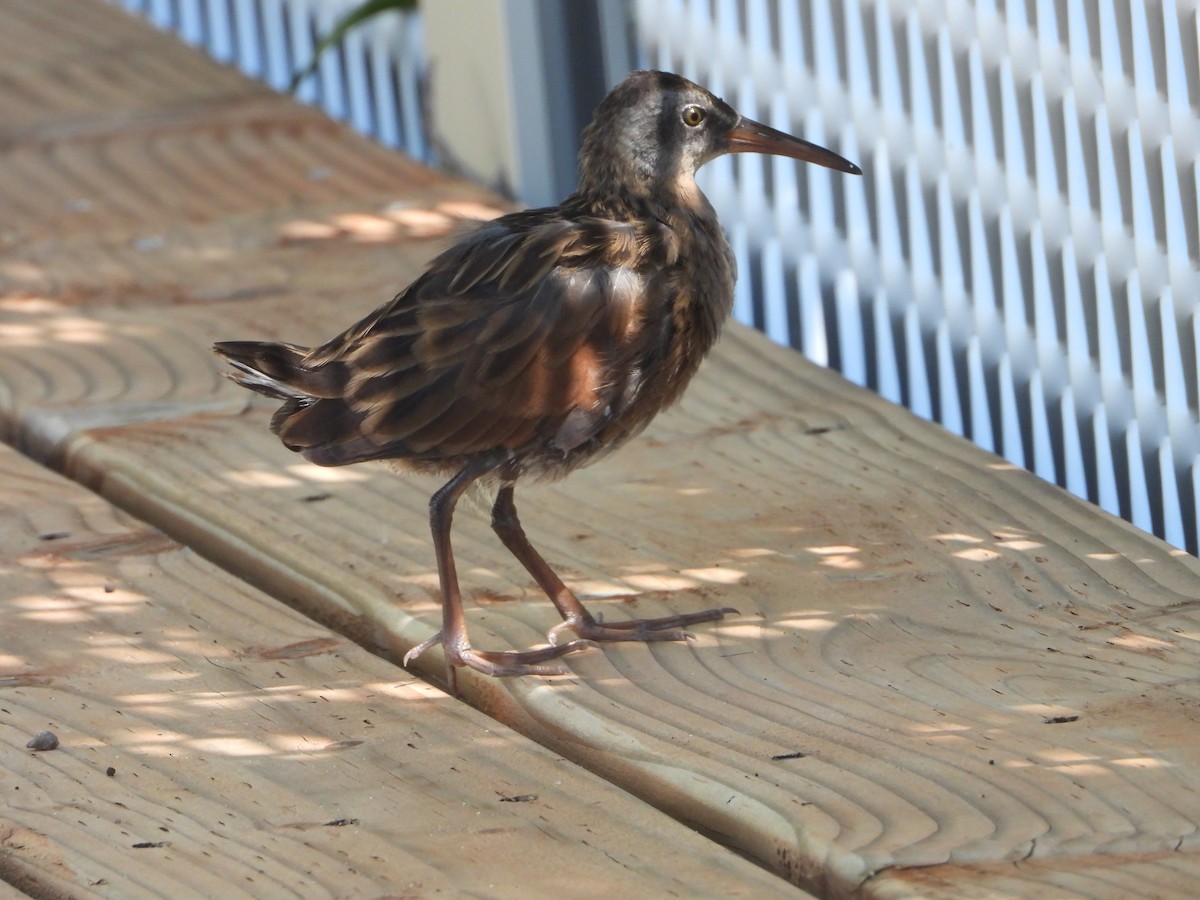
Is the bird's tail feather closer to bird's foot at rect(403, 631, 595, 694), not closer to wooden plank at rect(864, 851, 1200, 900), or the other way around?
bird's foot at rect(403, 631, 595, 694)

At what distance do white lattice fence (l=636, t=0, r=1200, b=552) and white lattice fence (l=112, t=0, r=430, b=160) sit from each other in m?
1.30

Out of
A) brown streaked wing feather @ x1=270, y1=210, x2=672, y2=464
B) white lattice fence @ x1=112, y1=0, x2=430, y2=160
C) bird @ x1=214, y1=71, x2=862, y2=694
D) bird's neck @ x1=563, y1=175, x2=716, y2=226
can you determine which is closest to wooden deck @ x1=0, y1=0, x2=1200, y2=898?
bird @ x1=214, y1=71, x2=862, y2=694

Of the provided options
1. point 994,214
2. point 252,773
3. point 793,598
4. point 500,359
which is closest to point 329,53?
point 994,214

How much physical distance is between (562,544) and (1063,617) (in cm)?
101

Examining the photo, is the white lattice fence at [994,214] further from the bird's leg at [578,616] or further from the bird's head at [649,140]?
the bird's leg at [578,616]

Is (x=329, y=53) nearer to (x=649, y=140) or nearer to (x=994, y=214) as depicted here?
(x=994, y=214)

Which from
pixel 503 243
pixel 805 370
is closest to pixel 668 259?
pixel 503 243

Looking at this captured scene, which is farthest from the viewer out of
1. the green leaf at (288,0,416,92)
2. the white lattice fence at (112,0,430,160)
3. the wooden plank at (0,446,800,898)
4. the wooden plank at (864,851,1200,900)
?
the white lattice fence at (112,0,430,160)

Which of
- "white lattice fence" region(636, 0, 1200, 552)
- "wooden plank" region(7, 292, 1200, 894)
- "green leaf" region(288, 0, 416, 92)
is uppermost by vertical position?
"green leaf" region(288, 0, 416, 92)

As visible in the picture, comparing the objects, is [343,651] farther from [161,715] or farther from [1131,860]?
[1131,860]

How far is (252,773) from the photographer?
2.87 metres

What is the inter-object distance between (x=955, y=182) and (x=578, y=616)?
159 centimetres

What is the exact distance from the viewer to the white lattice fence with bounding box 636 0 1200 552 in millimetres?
3754

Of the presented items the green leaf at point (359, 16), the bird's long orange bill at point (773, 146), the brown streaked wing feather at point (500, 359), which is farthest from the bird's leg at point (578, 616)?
the green leaf at point (359, 16)
